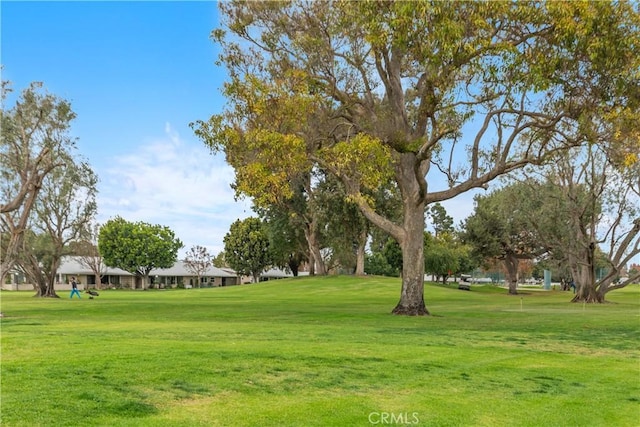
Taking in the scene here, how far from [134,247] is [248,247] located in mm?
17684

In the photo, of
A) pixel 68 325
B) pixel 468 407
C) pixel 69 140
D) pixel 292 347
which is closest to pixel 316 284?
pixel 69 140

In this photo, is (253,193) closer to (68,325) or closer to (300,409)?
(68,325)

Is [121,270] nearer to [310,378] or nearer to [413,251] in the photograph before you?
[413,251]

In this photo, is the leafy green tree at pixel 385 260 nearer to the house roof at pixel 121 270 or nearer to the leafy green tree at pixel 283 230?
the leafy green tree at pixel 283 230

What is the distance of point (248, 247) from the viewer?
83.6 m

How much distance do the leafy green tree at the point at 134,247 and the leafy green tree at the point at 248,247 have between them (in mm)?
11199

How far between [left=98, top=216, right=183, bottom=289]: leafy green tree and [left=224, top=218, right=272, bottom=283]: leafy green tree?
1120 centimetres

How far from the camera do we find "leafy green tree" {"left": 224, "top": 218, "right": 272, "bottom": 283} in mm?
83312

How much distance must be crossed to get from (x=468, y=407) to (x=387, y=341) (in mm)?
6300

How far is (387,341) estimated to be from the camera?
13992mm

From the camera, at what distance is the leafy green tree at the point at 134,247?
283 ft

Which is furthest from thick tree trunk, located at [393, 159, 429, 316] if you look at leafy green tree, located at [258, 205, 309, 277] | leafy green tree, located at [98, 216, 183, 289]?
leafy green tree, located at [98, 216, 183, 289]

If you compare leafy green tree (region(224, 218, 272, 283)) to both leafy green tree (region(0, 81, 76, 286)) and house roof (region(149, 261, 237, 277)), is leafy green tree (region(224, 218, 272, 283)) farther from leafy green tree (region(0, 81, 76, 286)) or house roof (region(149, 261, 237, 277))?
leafy green tree (region(0, 81, 76, 286))

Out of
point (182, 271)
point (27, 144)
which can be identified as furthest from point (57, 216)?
point (182, 271)
